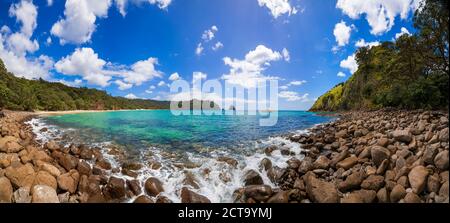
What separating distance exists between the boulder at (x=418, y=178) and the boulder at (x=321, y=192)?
2.15m

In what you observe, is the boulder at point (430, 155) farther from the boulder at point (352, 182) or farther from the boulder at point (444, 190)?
the boulder at point (352, 182)

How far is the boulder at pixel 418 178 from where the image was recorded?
6.02m

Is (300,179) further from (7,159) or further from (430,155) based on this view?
(7,159)

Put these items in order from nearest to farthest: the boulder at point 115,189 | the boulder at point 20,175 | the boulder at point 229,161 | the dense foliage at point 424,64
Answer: the boulder at point 20,175, the boulder at point 115,189, the boulder at point 229,161, the dense foliage at point 424,64

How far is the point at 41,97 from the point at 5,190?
311 ft

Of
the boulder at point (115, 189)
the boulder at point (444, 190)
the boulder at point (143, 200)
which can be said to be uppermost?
the boulder at point (444, 190)

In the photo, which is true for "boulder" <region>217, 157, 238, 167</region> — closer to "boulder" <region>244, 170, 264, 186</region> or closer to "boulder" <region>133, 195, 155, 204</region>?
"boulder" <region>244, 170, 264, 186</region>

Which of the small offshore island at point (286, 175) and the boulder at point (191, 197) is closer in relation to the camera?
the small offshore island at point (286, 175)

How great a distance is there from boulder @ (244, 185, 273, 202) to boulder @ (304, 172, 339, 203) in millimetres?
1484

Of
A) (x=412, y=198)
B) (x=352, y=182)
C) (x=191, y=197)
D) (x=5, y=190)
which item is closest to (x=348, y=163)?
(x=352, y=182)

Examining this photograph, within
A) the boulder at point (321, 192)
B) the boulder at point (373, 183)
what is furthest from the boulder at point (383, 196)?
the boulder at point (321, 192)

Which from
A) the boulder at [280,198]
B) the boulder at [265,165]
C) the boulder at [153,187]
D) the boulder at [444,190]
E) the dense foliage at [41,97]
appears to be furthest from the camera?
the dense foliage at [41,97]
